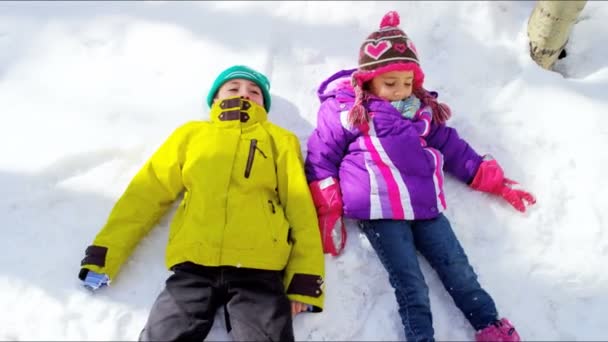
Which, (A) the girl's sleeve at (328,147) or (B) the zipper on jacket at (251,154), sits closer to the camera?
→ (B) the zipper on jacket at (251,154)

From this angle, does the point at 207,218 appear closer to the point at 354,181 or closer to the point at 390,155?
the point at 354,181

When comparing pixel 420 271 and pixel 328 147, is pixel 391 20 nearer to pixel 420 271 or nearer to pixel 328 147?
pixel 328 147

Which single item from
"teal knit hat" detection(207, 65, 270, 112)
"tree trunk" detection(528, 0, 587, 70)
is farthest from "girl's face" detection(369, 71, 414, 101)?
"tree trunk" detection(528, 0, 587, 70)

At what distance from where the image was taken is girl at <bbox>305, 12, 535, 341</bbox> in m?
2.62

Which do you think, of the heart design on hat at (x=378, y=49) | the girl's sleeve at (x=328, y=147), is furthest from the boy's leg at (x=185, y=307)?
the heart design on hat at (x=378, y=49)

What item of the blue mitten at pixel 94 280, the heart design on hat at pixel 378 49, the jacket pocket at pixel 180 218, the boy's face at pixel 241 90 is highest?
the heart design on hat at pixel 378 49

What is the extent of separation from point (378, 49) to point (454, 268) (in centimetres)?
137

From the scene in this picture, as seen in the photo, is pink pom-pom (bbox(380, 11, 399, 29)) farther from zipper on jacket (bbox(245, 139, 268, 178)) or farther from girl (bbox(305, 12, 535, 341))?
zipper on jacket (bbox(245, 139, 268, 178))

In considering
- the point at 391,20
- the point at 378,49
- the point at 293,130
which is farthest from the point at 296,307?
the point at 391,20

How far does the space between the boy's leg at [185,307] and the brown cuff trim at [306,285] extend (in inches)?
15.0

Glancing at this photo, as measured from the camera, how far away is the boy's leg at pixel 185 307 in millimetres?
2279

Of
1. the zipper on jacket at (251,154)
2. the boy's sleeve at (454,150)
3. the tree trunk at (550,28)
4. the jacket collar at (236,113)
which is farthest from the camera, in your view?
the tree trunk at (550,28)

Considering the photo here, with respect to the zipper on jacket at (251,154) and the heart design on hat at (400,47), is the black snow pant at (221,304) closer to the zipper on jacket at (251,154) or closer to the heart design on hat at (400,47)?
the zipper on jacket at (251,154)

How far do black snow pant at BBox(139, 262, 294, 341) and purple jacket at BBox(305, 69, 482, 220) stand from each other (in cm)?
70
